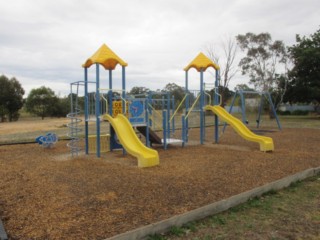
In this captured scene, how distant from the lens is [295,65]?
101ft

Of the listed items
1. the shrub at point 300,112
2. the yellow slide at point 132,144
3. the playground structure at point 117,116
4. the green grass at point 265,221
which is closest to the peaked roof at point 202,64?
the playground structure at point 117,116

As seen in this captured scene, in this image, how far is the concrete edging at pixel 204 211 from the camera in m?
3.42

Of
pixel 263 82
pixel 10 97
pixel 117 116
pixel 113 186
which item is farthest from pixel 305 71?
pixel 10 97

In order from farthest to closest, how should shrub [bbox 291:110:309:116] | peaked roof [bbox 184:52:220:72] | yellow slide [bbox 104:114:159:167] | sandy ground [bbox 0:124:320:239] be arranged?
shrub [bbox 291:110:309:116] → peaked roof [bbox 184:52:220:72] → yellow slide [bbox 104:114:159:167] → sandy ground [bbox 0:124:320:239]

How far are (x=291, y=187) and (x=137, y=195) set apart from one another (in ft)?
10.2

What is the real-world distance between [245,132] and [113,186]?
6888mm

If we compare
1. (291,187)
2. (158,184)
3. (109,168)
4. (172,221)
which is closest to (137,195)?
(158,184)

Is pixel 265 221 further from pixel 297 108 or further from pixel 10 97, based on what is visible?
pixel 297 108

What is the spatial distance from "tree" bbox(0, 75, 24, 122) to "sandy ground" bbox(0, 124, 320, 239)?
36.9m

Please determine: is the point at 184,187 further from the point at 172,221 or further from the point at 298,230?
the point at 298,230

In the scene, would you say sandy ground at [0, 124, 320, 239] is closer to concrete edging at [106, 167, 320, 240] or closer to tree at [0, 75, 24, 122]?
concrete edging at [106, 167, 320, 240]

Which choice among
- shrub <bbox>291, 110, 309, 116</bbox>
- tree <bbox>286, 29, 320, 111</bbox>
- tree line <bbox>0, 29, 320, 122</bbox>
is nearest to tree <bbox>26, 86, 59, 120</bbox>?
tree line <bbox>0, 29, 320, 122</bbox>

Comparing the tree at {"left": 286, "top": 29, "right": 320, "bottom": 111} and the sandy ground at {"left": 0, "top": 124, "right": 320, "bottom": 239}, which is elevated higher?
the tree at {"left": 286, "top": 29, "right": 320, "bottom": 111}

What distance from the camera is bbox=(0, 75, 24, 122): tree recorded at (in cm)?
4156
